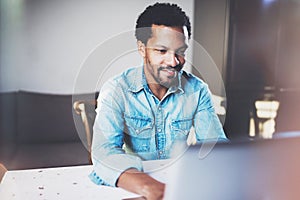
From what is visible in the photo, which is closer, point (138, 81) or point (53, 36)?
point (53, 36)

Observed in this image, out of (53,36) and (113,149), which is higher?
(53,36)

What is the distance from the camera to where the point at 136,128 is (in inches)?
48.8

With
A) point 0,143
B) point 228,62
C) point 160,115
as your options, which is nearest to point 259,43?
point 228,62

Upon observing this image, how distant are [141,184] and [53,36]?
1.86 feet

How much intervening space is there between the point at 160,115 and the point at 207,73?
26 centimetres

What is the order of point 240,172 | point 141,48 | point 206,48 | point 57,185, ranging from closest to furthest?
1. point 240,172
2. point 57,185
3. point 141,48
4. point 206,48

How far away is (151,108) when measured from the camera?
4.11 ft

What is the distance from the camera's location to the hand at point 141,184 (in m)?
1.06

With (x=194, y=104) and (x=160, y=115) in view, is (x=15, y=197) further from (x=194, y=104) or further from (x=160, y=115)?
(x=194, y=104)

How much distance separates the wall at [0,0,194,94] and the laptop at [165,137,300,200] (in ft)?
1.65

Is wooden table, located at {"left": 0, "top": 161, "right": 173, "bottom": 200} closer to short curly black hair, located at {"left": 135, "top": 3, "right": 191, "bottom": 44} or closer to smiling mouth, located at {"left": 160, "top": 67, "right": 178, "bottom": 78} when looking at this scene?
smiling mouth, located at {"left": 160, "top": 67, "right": 178, "bottom": 78}

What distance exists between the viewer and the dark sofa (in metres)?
1.11

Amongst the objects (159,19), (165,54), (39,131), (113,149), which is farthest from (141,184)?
(159,19)

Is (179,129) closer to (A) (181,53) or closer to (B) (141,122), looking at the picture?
(B) (141,122)
